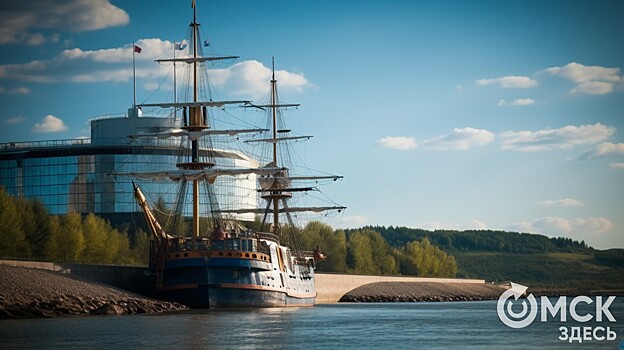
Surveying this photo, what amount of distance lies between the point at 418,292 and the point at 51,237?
7004 cm

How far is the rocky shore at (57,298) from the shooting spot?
64.6 m

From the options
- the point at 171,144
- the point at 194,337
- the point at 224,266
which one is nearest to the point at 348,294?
the point at 171,144

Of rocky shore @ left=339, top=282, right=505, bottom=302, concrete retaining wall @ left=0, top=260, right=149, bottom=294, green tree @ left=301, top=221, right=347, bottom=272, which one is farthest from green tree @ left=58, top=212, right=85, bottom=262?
green tree @ left=301, top=221, right=347, bottom=272

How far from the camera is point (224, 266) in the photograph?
260ft

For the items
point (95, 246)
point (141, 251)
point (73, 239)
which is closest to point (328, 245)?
point (141, 251)

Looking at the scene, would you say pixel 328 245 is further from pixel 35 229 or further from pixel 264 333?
pixel 264 333

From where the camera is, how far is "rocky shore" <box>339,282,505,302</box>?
468 feet

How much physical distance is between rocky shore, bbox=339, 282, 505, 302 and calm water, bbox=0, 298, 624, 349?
2812 inches

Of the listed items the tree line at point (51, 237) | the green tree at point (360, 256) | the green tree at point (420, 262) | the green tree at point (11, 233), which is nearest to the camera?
the green tree at point (11, 233)

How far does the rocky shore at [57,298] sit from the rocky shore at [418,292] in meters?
65.7

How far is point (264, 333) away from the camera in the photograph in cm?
5466

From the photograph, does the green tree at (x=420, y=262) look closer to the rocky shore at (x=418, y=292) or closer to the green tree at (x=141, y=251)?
the rocky shore at (x=418, y=292)

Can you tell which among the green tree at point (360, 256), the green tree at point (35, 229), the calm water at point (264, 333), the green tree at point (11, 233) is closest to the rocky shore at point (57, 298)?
the calm water at point (264, 333)

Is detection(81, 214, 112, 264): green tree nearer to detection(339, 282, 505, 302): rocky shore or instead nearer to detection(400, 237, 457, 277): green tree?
detection(339, 282, 505, 302): rocky shore
